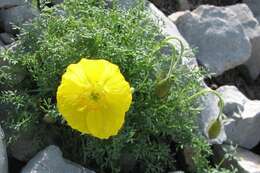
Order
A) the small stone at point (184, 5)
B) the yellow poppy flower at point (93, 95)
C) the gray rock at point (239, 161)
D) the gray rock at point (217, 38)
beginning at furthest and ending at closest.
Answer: the small stone at point (184, 5) < the gray rock at point (217, 38) < the gray rock at point (239, 161) < the yellow poppy flower at point (93, 95)

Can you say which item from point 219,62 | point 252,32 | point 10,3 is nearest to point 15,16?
point 10,3

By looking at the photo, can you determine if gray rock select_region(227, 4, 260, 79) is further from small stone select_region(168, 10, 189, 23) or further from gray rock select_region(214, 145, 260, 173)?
gray rock select_region(214, 145, 260, 173)

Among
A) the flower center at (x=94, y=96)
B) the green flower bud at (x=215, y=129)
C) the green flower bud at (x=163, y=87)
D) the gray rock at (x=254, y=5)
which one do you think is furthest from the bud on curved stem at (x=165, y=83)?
the gray rock at (x=254, y=5)

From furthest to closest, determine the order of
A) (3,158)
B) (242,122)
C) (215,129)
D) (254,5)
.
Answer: (254,5), (242,122), (215,129), (3,158)

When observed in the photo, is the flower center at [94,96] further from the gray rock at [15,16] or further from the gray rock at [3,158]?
the gray rock at [15,16]

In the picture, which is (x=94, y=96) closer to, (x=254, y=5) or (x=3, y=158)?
(x=3, y=158)

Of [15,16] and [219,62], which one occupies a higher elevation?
[15,16]

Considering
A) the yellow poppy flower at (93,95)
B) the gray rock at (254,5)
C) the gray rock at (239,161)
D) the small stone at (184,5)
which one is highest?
the yellow poppy flower at (93,95)

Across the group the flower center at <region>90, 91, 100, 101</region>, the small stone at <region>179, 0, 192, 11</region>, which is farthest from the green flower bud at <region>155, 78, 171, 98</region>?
the small stone at <region>179, 0, 192, 11</region>
